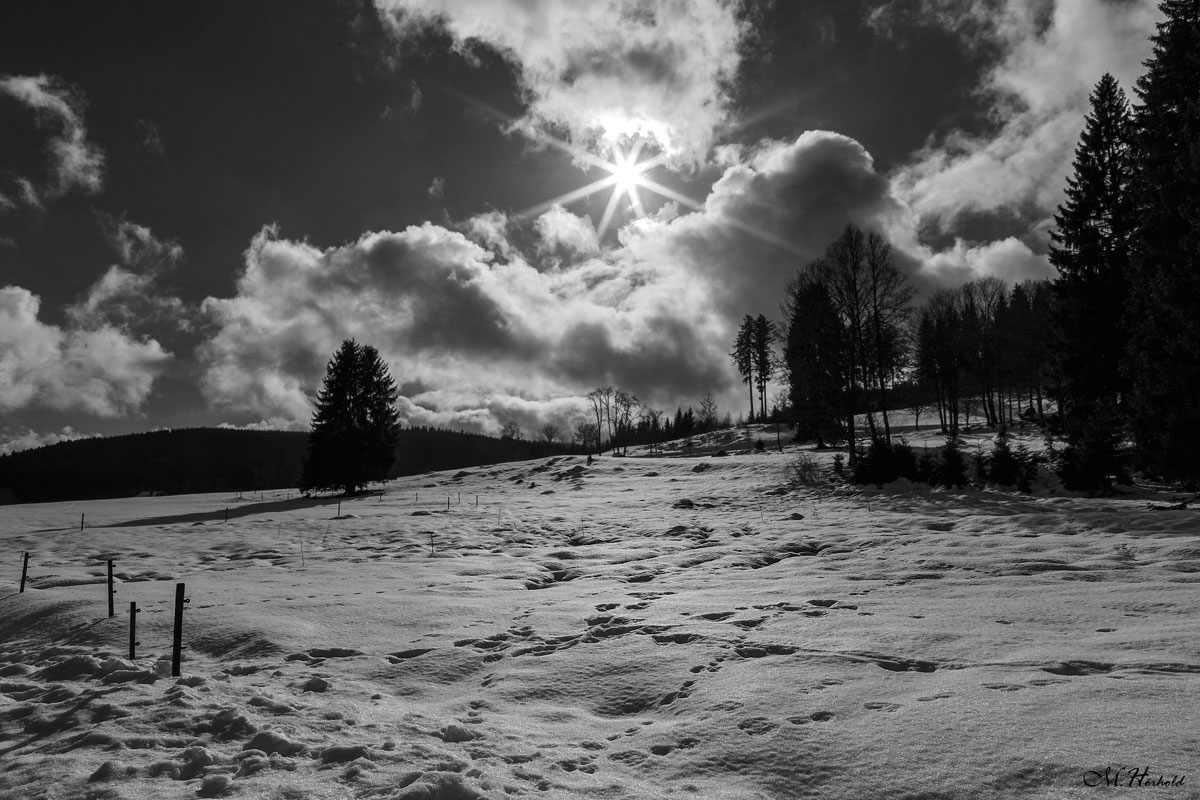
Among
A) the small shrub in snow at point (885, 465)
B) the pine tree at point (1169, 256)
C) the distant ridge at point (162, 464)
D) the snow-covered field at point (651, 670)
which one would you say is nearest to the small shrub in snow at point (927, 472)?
the small shrub in snow at point (885, 465)

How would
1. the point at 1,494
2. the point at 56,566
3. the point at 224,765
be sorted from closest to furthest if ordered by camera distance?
the point at 224,765 < the point at 56,566 < the point at 1,494

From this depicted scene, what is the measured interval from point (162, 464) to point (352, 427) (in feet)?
507

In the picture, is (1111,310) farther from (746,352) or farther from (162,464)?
(162,464)

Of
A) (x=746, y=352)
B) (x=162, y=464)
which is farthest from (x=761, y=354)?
(x=162, y=464)

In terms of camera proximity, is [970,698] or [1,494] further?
[1,494]

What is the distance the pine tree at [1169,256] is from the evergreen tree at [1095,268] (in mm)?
4101

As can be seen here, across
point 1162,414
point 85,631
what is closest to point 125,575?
point 85,631

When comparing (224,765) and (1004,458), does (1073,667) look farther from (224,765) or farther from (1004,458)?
(1004,458)

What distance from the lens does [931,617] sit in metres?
8.24

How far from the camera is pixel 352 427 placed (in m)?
39.8

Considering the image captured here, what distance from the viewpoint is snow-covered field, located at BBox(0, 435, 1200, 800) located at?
4.51m

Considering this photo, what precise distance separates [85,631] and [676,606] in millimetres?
10144

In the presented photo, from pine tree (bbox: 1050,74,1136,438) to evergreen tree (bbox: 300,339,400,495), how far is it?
40.0 metres

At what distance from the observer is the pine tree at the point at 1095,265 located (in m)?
22.5
